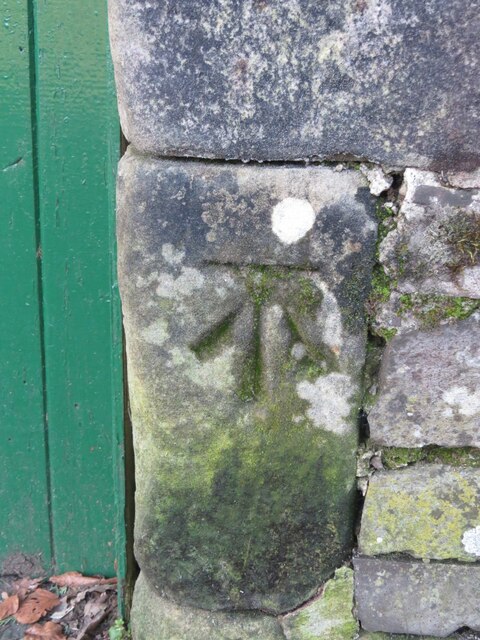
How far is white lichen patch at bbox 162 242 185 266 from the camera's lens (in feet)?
3.73

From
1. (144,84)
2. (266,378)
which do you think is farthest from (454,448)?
(144,84)

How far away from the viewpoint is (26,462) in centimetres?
210

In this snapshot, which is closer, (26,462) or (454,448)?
(454,448)

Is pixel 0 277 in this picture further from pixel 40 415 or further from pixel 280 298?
pixel 280 298

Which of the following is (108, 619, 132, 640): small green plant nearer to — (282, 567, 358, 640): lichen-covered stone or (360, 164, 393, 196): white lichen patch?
(282, 567, 358, 640): lichen-covered stone

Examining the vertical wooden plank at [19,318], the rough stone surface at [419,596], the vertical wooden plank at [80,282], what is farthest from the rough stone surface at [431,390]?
the vertical wooden plank at [19,318]

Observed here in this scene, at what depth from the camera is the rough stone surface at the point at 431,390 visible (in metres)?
1.17

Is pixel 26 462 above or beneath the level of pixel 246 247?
beneath

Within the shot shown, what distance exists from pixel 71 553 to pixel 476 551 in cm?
146

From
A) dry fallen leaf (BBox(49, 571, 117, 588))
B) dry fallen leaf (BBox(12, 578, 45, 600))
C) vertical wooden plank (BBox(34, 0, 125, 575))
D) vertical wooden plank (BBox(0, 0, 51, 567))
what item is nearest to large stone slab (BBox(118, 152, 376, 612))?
vertical wooden plank (BBox(34, 0, 125, 575))

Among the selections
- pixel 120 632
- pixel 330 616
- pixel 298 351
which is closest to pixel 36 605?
pixel 120 632

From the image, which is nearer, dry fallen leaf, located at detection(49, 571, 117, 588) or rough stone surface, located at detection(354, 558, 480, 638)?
rough stone surface, located at detection(354, 558, 480, 638)

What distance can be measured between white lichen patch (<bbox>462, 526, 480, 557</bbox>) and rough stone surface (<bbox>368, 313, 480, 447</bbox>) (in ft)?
0.58

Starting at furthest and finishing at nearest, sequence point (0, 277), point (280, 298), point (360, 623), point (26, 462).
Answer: point (26, 462), point (0, 277), point (360, 623), point (280, 298)
